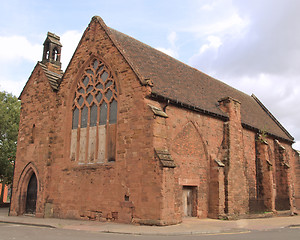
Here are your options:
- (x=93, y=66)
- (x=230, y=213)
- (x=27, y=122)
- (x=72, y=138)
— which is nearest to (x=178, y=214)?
(x=230, y=213)

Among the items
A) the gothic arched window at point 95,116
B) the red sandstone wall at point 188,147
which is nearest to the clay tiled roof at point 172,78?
the red sandstone wall at point 188,147

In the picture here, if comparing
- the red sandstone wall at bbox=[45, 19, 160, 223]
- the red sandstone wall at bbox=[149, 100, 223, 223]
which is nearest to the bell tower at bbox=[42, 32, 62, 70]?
the red sandstone wall at bbox=[45, 19, 160, 223]

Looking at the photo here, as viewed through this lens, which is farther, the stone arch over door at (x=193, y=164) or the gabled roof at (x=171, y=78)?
the gabled roof at (x=171, y=78)

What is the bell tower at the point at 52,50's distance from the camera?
2164 cm

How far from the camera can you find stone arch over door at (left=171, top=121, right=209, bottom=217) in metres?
15.8

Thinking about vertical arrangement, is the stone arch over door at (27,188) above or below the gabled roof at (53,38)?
below

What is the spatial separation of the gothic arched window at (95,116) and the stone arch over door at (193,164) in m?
3.56

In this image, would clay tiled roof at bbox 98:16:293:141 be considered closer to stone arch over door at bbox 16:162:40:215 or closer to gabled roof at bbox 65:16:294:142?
gabled roof at bbox 65:16:294:142

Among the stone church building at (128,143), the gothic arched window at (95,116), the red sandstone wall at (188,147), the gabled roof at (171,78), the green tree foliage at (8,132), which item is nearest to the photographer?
the stone church building at (128,143)

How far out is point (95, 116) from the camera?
55.4 feet

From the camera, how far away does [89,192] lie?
15.7 meters

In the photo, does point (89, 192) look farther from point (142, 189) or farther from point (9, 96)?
point (9, 96)

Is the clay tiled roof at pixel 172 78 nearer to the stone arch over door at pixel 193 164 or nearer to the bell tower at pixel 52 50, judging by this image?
the stone arch over door at pixel 193 164

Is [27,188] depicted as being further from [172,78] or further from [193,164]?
[172,78]
